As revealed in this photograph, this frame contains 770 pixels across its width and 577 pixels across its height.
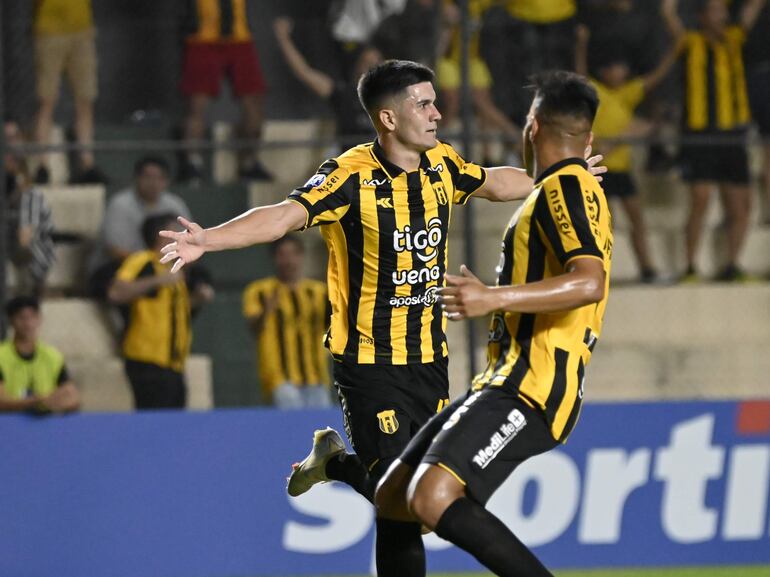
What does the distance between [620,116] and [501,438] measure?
6.67 m

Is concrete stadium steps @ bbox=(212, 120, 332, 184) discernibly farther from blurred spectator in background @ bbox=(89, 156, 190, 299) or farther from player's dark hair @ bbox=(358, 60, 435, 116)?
player's dark hair @ bbox=(358, 60, 435, 116)

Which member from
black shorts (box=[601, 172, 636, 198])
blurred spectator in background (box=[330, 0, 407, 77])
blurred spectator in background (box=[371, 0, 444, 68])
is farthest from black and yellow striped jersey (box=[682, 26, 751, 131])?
blurred spectator in background (box=[330, 0, 407, 77])

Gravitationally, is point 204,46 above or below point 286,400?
above

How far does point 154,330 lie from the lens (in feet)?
32.4

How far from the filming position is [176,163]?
37.2 feet

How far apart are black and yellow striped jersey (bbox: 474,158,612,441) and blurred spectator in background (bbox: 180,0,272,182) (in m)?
6.27

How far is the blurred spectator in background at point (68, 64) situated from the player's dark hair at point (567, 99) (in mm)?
6121

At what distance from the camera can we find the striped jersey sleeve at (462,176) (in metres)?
6.40

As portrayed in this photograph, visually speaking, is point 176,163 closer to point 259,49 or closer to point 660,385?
point 259,49

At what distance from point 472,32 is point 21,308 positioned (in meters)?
4.16

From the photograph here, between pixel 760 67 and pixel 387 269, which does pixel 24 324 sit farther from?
pixel 760 67

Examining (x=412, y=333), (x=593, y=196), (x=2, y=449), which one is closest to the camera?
(x=593, y=196)

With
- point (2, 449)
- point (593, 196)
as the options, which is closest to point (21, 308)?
point (2, 449)

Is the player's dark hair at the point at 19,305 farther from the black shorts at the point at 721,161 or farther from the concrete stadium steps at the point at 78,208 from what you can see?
the black shorts at the point at 721,161
